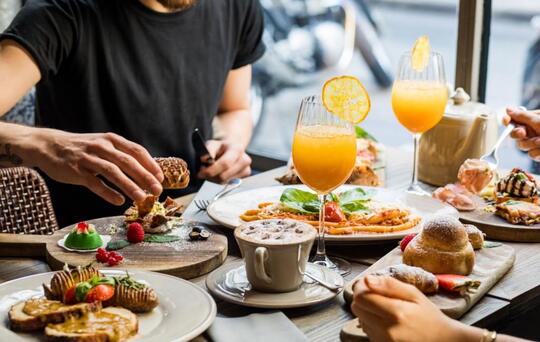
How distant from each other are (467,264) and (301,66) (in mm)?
3700

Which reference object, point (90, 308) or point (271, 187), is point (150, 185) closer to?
point (90, 308)

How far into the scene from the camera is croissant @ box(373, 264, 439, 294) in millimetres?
1356

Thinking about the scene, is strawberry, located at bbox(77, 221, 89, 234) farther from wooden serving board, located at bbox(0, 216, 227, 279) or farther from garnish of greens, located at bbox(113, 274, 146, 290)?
garnish of greens, located at bbox(113, 274, 146, 290)

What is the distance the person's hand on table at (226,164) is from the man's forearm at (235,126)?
272 millimetres

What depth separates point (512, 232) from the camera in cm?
175

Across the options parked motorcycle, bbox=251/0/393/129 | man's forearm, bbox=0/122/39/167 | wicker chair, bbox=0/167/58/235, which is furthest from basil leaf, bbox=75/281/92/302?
parked motorcycle, bbox=251/0/393/129

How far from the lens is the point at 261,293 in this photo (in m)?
1.40

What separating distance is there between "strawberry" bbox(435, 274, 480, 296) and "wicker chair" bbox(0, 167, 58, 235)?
3.80 ft

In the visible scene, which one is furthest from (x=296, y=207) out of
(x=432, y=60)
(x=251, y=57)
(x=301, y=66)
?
(x=301, y=66)

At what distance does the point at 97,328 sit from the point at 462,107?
4.38 feet

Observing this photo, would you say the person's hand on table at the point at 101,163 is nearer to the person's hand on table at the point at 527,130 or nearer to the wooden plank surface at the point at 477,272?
the wooden plank surface at the point at 477,272

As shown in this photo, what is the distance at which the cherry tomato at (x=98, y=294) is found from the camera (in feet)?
4.11

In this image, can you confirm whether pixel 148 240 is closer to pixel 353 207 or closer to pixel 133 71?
pixel 353 207

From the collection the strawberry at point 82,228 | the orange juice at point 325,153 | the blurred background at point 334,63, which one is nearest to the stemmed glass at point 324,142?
the orange juice at point 325,153
